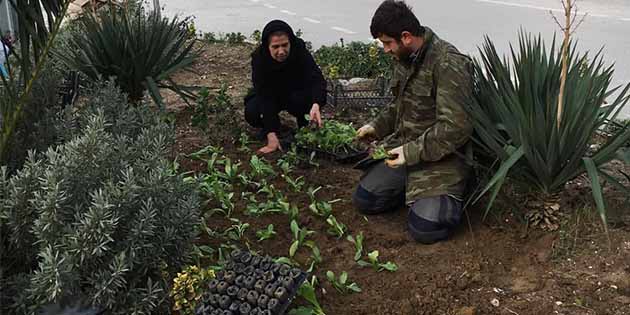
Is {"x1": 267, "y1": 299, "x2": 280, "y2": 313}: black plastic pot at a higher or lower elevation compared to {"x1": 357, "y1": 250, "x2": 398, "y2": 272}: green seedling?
higher

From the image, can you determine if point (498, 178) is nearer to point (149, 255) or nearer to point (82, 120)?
point (149, 255)

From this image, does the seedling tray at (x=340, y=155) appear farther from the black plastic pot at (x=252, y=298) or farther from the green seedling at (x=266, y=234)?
the black plastic pot at (x=252, y=298)

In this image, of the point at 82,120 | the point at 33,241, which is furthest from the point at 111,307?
the point at 82,120

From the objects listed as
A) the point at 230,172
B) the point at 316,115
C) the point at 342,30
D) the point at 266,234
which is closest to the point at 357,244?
the point at 266,234

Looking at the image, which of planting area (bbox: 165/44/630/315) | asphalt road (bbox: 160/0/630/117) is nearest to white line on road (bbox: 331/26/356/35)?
asphalt road (bbox: 160/0/630/117)

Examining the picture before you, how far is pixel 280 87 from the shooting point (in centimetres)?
475

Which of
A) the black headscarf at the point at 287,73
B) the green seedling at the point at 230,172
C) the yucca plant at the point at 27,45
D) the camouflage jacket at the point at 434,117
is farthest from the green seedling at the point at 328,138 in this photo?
the yucca plant at the point at 27,45

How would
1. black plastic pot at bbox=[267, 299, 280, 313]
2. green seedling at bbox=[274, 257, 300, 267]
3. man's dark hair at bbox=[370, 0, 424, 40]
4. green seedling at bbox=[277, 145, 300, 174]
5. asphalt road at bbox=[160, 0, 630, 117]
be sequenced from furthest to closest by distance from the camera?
asphalt road at bbox=[160, 0, 630, 117] → green seedling at bbox=[277, 145, 300, 174] → man's dark hair at bbox=[370, 0, 424, 40] → green seedling at bbox=[274, 257, 300, 267] → black plastic pot at bbox=[267, 299, 280, 313]

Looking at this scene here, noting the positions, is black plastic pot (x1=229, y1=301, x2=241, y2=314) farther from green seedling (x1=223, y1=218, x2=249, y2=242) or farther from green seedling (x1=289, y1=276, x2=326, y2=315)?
green seedling (x1=223, y1=218, x2=249, y2=242)

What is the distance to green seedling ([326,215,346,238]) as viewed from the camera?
11.3 feet

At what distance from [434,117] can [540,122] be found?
0.54 meters

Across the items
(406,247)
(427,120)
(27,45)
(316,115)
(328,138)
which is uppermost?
(27,45)

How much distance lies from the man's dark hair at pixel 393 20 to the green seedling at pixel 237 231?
111cm

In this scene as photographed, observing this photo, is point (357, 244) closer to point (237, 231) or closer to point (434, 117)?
point (237, 231)
